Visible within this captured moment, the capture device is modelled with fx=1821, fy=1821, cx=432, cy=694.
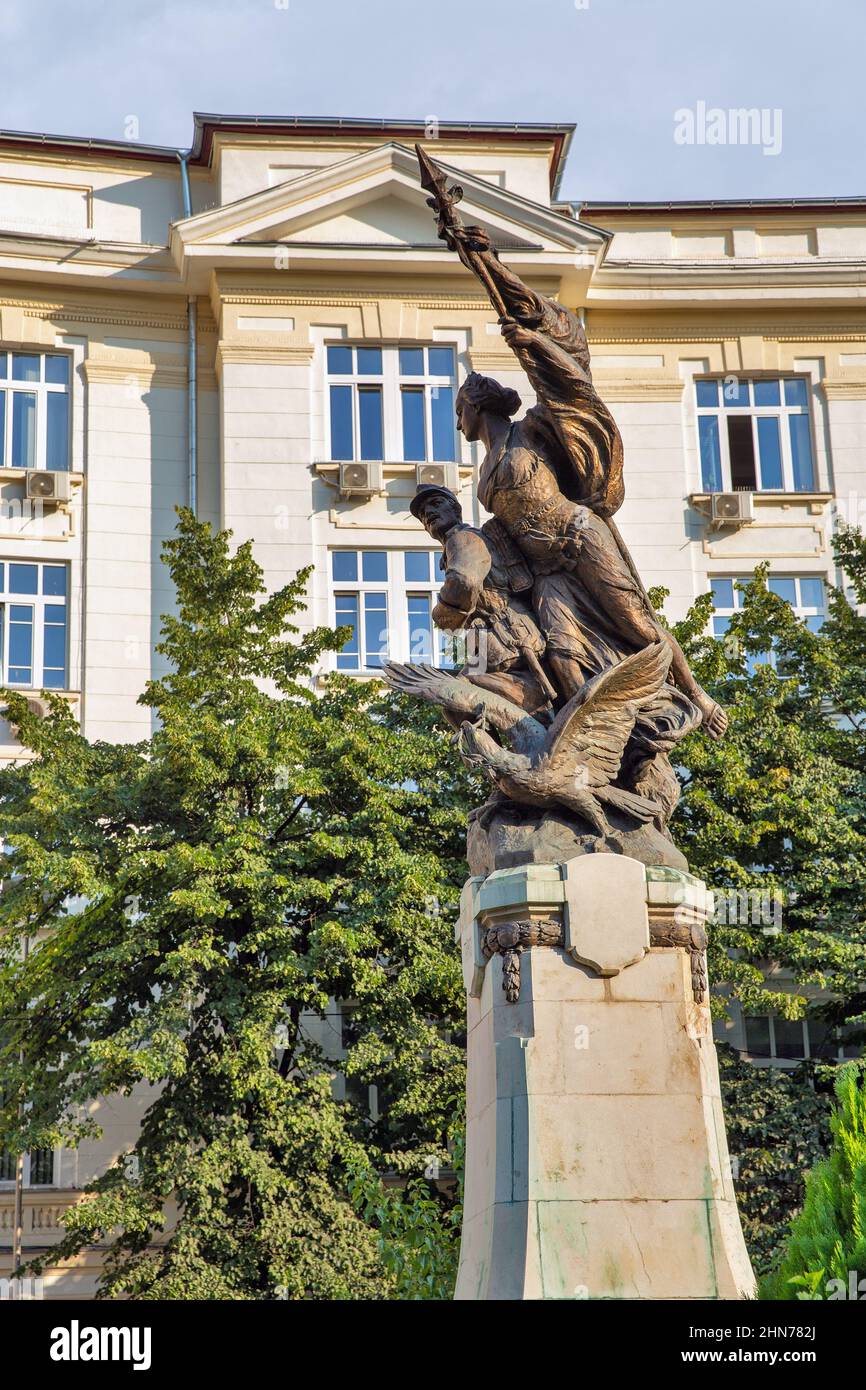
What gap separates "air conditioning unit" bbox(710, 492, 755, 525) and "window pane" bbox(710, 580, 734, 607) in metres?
1.02

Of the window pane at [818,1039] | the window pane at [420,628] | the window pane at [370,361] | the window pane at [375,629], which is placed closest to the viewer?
the window pane at [818,1039]

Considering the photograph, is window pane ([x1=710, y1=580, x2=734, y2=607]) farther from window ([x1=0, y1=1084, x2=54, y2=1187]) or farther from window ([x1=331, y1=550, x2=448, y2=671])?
window ([x1=0, y1=1084, x2=54, y2=1187])

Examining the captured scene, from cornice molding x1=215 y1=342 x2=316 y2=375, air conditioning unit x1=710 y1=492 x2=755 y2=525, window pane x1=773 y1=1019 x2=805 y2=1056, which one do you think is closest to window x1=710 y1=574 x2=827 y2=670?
air conditioning unit x1=710 y1=492 x2=755 y2=525

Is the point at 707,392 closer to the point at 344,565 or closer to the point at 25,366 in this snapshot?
the point at 344,565

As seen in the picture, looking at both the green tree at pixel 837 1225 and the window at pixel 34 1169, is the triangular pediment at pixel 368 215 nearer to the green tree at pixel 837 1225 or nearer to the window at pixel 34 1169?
the window at pixel 34 1169

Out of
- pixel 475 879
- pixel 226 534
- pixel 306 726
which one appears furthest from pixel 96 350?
pixel 475 879

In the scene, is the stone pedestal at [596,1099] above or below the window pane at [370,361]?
below

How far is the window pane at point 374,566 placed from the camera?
1168 inches

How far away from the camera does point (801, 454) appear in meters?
31.8

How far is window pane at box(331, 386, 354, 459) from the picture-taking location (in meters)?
30.5

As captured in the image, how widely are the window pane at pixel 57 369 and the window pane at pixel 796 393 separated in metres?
12.5

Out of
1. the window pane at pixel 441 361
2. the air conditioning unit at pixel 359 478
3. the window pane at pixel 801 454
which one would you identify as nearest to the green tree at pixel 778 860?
the air conditioning unit at pixel 359 478

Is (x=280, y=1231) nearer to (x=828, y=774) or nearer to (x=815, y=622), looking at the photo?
(x=828, y=774)

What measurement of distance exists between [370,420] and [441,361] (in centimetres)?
162
